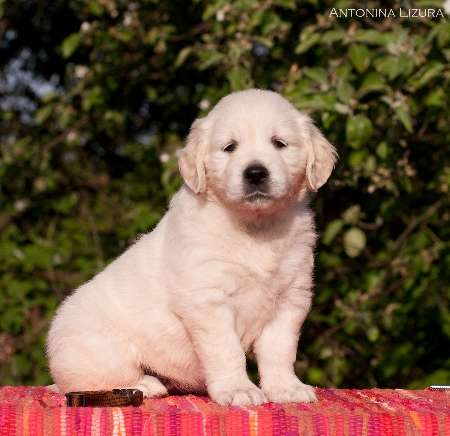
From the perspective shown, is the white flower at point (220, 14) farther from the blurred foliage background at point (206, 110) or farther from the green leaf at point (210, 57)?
the green leaf at point (210, 57)

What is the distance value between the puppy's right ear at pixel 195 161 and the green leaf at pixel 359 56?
4.78ft

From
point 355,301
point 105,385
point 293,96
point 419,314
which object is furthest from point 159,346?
point 419,314

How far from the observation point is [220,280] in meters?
3.94

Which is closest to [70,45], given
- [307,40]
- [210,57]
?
[210,57]

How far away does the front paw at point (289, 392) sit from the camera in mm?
3889

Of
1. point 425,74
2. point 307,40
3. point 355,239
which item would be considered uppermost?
point 307,40

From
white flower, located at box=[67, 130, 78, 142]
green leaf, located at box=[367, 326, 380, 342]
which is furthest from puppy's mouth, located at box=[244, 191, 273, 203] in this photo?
white flower, located at box=[67, 130, 78, 142]

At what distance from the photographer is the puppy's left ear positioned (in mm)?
4277

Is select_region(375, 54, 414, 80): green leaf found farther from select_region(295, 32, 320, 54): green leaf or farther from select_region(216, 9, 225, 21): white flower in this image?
select_region(216, 9, 225, 21): white flower

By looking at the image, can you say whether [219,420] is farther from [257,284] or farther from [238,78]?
[238,78]

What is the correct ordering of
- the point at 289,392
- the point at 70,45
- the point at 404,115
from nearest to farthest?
1. the point at 289,392
2. the point at 404,115
3. the point at 70,45

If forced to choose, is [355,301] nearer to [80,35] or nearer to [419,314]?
[419,314]

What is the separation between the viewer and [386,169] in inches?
236

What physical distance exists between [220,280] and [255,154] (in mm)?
596
